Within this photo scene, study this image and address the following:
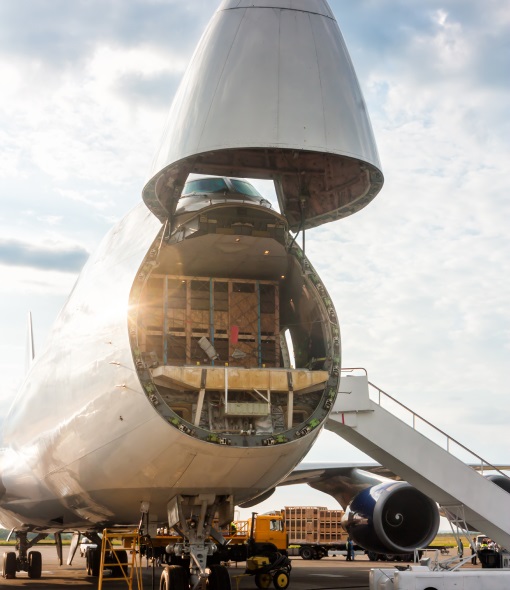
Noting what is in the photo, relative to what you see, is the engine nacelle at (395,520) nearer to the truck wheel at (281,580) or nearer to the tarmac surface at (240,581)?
the tarmac surface at (240,581)

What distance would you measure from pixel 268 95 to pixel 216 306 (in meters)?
3.88

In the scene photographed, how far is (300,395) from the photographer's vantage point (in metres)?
11.6

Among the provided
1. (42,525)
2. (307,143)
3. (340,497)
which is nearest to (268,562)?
(42,525)

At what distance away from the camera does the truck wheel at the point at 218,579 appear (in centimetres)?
1143

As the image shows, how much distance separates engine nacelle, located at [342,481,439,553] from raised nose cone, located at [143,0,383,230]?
9.48 metres

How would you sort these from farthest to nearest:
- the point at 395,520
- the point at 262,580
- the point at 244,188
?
the point at 395,520, the point at 262,580, the point at 244,188

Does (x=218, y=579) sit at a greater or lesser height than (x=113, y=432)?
lesser

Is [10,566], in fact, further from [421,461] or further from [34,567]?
[421,461]

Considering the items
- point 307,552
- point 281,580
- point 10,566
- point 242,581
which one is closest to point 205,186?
point 281,580

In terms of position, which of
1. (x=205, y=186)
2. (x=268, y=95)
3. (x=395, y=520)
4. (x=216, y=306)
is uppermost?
(x=268, y=95)

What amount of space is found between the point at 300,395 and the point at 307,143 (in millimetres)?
3572

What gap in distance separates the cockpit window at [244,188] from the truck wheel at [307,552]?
23524 mm

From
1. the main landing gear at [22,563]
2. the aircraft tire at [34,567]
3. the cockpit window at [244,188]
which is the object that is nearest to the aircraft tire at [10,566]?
the main landing gear at [22,563]

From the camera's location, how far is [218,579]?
1143 cm
